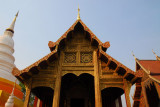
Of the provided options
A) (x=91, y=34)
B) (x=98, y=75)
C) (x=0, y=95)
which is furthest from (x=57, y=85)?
(x=0, y=95)

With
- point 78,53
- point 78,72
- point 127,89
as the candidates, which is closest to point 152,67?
point 127,89

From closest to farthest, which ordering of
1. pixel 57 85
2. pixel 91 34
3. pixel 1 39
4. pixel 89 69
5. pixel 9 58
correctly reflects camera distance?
pixel 57 85
pixel 89 69
pixel 91 34
pixel 9 58
pixel 1 39

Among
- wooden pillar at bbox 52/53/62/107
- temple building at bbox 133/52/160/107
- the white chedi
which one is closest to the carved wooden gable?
wooden pillar at bbox 52/53/62/107

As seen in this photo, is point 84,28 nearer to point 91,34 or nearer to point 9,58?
point 91,34

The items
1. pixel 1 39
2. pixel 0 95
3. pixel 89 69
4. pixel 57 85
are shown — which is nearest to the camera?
pixel 57 85

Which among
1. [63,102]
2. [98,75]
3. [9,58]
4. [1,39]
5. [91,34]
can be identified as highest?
[1,39]

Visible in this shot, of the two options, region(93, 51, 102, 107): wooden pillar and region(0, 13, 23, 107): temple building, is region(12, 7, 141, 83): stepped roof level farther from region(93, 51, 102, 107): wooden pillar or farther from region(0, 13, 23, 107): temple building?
region(0, 13, 23, 107): temple building

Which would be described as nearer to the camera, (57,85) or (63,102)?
(57,85)

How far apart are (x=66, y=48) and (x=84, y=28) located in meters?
1.58

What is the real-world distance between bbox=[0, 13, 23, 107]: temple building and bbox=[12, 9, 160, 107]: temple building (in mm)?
2217

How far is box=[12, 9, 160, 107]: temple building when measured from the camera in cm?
619

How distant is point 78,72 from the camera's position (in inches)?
263

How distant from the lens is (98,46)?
717 cm

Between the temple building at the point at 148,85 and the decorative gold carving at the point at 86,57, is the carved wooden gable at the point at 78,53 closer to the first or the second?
the decorative gold carving at the point at 86,57
